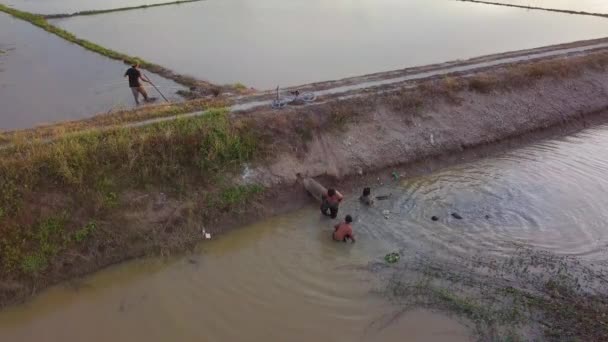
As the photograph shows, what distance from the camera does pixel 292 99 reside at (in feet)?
42.3

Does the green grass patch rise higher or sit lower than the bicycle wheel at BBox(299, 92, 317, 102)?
lower

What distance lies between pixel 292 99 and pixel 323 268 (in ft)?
19.0

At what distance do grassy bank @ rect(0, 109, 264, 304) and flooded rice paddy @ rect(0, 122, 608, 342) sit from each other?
56cm

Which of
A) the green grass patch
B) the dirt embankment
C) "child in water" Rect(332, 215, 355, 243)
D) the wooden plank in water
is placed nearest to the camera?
the green grass patch

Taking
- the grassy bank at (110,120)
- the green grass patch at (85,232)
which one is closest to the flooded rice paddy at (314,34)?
the grassy bank at (110,120)

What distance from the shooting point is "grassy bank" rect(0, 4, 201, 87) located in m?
16.5

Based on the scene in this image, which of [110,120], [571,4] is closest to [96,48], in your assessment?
[110,120]

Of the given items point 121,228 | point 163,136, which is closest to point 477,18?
point 163,136

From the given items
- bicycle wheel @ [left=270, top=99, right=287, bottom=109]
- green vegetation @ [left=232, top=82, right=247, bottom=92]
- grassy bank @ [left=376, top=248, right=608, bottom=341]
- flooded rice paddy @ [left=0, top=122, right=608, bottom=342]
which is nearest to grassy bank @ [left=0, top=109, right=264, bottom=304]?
flooded rice paddy @ [left=0, top=122, right=608, bottom=342]

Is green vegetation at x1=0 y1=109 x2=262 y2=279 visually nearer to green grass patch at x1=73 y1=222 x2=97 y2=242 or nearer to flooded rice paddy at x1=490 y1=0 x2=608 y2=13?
green grass patch at x1=73 y1=222 x2=97 y2=242

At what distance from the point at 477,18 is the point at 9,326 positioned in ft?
82.7

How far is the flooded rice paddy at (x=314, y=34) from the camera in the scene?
1769cm

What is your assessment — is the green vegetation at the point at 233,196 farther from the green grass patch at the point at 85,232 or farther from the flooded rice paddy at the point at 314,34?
the flooded rice paddy at the point at 314,34

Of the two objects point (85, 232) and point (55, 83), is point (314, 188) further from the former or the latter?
point (55, 83)
